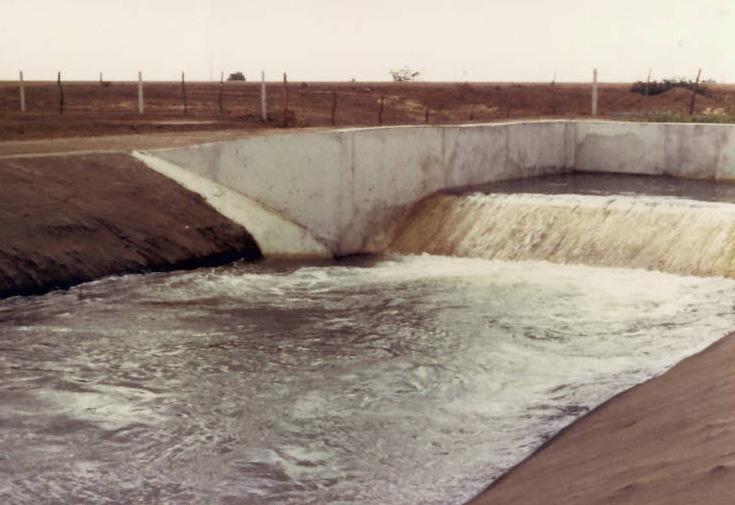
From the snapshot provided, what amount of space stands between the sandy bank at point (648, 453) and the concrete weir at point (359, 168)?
9213mm

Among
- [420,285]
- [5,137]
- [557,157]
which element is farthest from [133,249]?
[557,157]

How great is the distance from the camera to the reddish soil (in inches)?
1120

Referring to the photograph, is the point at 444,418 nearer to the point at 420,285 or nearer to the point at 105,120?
the point at 420,285

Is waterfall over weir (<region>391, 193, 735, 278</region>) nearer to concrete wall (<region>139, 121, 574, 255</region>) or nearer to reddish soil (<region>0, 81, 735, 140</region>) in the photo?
concrete wall (<region>139, 121, 574, 255</region>)

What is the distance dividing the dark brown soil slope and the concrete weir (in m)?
0.51

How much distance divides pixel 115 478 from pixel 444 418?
2.68 m

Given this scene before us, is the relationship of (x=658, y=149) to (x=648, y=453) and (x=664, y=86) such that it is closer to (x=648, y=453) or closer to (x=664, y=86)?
(x=648, y=453)

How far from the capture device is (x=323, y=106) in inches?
1577

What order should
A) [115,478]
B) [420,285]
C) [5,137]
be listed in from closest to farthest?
1. [115,478]
2. [420,285]
3. [5,137]

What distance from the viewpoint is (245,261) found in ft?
53.0

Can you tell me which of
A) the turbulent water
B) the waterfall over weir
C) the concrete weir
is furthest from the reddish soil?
the turbulent water

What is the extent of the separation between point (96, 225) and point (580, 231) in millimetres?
7195

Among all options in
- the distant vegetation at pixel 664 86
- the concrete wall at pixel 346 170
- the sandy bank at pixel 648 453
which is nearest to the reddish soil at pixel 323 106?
the distant vegetation at pixel 664 86

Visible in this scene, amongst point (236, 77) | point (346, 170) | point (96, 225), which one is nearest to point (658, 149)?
point (346, 170)
